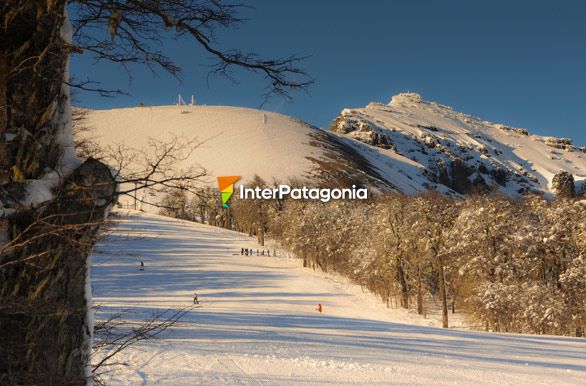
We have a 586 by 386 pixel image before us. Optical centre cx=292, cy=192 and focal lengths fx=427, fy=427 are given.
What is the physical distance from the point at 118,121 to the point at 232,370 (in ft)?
590

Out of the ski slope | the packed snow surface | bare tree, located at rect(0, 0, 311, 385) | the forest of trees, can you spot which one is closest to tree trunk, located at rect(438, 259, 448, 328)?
the forest of trees

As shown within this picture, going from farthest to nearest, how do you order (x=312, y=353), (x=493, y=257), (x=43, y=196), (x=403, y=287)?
(x=403, y=287) → (x=493, y=257) → (x=312, y=353) → (x=43, y=196)

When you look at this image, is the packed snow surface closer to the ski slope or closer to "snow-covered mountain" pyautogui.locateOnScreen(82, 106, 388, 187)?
"snow-covered mountain" pyautogui.locateOnScreen(82, 106, 388, 187)

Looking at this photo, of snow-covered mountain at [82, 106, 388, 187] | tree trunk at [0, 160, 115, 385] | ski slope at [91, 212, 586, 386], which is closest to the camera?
tree trunk at [0, 160, 115, 385]

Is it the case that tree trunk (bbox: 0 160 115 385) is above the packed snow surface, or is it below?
below

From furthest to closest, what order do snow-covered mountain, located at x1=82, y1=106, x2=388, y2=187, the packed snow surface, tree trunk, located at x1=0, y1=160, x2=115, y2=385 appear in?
the packed snow surface → snow-covered mountain, located at x1=82, y1=106, x2=388, y2=187 → tree trunk, located at x1=0, y1=160, x2=115, y2=385

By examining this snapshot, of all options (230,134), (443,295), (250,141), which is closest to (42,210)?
(443,295)

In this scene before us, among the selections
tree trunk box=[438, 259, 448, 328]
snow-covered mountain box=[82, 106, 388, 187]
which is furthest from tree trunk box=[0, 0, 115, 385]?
snow-covered mountain box=[82, 106, 388, 187]

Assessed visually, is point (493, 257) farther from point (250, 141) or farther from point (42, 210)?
point (250, 141)

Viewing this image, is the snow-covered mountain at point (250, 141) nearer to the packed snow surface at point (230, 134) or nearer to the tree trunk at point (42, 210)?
the packed snow surface at point (230, 134)

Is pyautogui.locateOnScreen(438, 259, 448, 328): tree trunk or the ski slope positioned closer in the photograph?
the ski slope

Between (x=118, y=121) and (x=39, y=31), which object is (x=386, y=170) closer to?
(x=118, y=121)

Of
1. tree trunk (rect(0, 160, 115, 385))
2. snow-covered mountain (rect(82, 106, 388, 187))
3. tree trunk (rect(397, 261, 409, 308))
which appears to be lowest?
tree trunk (rect(397, 261, 409, 308))

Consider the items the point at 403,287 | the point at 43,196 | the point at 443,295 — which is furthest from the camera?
the point at 403,287
